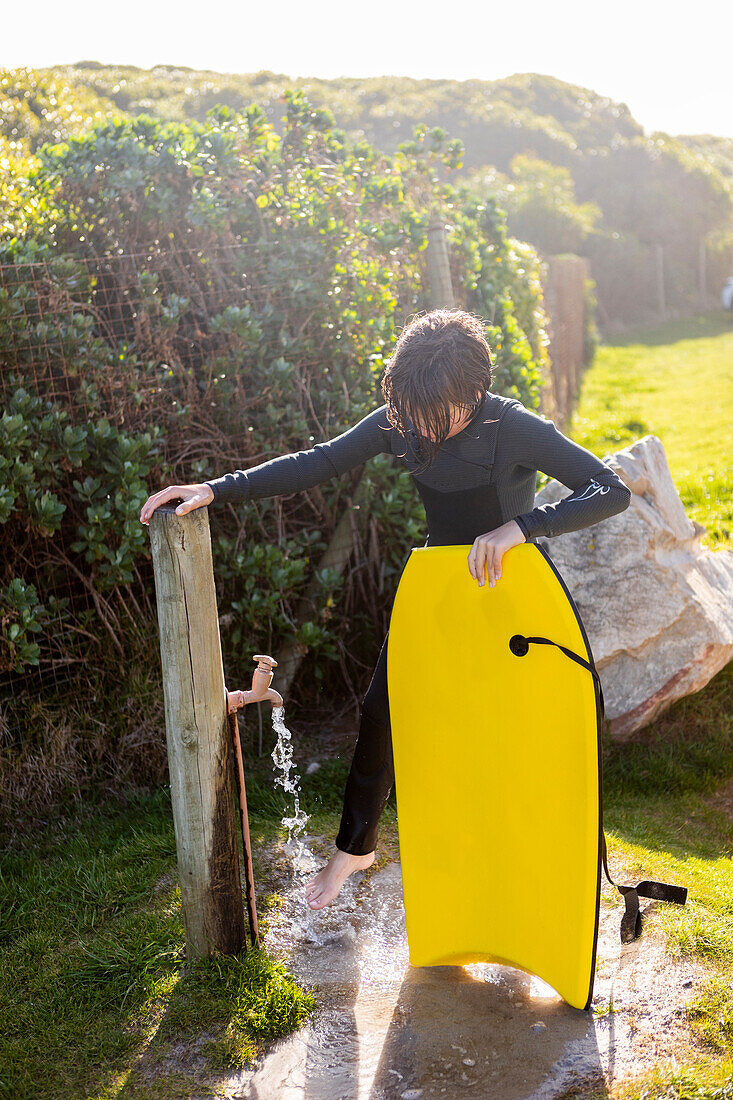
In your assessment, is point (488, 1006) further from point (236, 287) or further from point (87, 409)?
point (236, 287)

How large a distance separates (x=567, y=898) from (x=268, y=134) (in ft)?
11.8

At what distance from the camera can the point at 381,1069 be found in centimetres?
222

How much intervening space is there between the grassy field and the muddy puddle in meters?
0.07

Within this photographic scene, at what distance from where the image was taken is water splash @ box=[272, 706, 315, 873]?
3.02m

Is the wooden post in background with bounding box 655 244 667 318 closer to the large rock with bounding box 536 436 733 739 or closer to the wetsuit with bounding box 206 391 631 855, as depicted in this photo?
the large rock with bounding box 536 436 733 739

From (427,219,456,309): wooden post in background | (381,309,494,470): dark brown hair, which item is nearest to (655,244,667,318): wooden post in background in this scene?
(427,219,456,309): wooden post in background

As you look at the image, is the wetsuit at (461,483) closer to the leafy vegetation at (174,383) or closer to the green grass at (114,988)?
the green grass at (114,988)

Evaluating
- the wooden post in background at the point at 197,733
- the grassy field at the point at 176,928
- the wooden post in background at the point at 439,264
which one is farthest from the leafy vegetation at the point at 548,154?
the wooden post in background at the point at 197,733

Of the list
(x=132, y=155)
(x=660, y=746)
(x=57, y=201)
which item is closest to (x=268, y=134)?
(x=132, y=155)

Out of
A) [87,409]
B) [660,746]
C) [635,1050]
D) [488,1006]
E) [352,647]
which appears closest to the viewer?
[635,1050]

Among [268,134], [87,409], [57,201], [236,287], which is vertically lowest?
[87,409]

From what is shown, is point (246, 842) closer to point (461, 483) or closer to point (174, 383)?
point (461, 483)

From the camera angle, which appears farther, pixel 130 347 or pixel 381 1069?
pixel 130 347

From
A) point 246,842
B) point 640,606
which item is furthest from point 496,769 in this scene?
point 640,606
